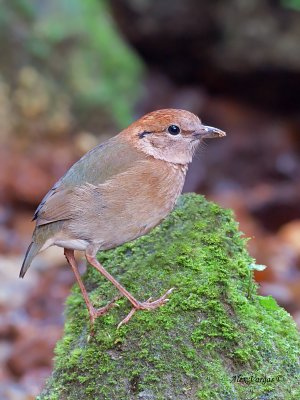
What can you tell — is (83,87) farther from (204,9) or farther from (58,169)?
(204,9)

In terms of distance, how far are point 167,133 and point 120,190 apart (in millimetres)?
502

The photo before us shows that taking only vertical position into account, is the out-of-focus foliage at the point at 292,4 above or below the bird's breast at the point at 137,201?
above

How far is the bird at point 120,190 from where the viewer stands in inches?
177

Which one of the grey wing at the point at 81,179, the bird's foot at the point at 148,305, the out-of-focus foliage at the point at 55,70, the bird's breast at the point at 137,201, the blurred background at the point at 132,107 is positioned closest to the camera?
the bird's foot at the point at 148,305

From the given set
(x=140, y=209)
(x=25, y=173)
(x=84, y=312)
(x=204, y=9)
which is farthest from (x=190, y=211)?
(x=204, y=9)

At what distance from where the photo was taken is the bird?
177 inches

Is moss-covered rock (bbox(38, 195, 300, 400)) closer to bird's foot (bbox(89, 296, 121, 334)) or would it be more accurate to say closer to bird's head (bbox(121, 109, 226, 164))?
bird's foot (bbox(89, 296, 121, 334))

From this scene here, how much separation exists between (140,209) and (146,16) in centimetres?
1060

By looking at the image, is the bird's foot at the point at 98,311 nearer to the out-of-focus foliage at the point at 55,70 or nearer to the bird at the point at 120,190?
the bird at the point at 120,190

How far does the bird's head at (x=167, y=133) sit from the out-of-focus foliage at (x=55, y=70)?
21.7 feet

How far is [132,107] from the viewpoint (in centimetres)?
1308

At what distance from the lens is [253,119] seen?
1476cm

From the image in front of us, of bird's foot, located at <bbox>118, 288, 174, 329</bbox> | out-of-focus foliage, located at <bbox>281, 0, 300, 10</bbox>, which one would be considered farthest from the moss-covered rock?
out-of-focus foliage, located at <bbox>281, 0, 300, 10</bbox>

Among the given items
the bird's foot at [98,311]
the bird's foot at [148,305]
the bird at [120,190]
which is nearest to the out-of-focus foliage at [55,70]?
the bird at [120,190]
